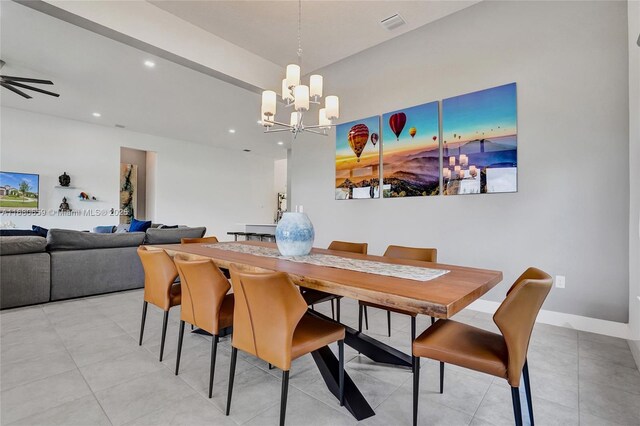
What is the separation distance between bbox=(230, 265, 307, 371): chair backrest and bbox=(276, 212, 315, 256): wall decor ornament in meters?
0.71

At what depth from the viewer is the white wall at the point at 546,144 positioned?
2.44m

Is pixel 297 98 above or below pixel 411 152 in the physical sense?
above

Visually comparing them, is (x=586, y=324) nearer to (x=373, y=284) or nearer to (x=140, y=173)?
(x=373, y=284)

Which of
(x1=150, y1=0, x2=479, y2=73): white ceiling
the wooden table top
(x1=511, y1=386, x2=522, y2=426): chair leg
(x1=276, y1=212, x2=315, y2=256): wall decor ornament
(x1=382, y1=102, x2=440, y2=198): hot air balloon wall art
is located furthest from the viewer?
(x1=382, y1=102, x2=440, y2=198): hot air balloon wall art

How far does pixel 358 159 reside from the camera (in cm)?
401

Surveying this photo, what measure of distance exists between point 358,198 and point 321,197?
69 cm

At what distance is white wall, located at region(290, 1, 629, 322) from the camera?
244 centimetres

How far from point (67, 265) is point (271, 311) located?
335 cm

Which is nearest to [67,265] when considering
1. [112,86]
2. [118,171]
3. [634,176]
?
[112,86]

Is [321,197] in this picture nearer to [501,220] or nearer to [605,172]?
[501,220]

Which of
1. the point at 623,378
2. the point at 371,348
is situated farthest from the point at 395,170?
the point at 623,378

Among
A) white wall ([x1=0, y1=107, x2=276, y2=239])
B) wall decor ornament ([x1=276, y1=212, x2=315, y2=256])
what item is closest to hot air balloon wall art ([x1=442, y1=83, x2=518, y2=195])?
wall decor ornament ([x1=276, y1=212, x2=315, y2=256])

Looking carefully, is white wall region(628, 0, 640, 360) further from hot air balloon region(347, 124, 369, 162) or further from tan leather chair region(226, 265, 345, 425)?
hot air balloon region(347, 124, 369, 162)

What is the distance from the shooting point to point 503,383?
1791mm
